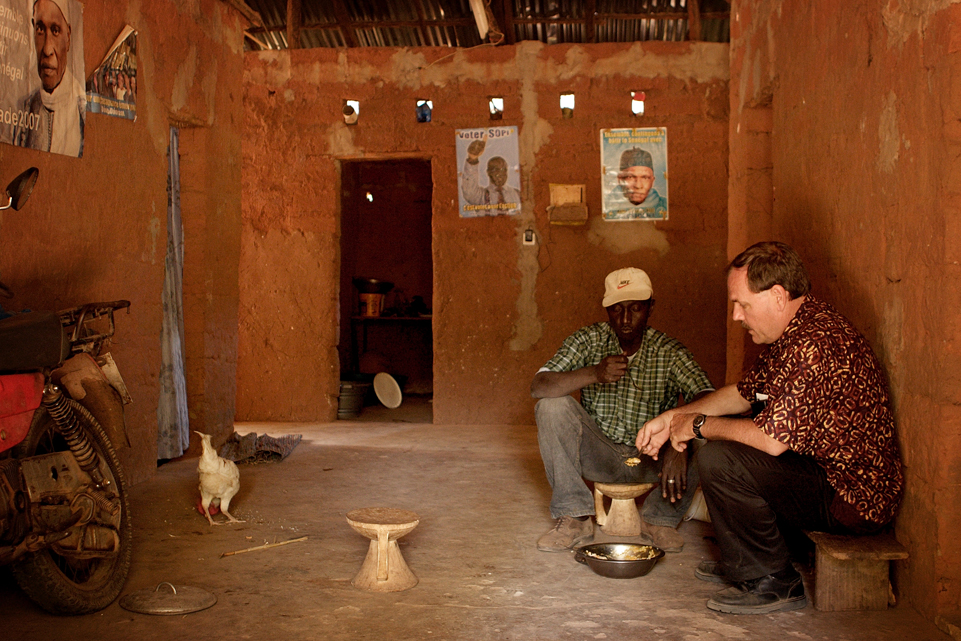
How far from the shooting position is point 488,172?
771 cm

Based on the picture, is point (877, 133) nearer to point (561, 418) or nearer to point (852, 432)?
point (852, 432)

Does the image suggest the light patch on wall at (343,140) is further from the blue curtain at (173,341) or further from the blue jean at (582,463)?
the blue jean at (582,463)

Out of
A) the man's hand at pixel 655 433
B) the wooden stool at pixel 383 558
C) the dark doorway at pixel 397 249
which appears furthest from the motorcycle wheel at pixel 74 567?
the dark doorway at pixel 397 249

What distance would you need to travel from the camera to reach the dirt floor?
2793mm

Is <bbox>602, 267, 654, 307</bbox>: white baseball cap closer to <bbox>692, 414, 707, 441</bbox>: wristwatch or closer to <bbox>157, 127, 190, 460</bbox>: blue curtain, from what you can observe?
<bbox>692, 414, 707, 441</bbox>: wristwatch

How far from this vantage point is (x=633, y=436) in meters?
3.97

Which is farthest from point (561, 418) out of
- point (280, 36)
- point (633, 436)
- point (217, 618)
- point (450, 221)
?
point (280, 36)

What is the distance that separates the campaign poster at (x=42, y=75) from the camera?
12.4 ft

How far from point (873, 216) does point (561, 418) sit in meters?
1.54

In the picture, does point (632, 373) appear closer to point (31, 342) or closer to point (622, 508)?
point (622, 508)

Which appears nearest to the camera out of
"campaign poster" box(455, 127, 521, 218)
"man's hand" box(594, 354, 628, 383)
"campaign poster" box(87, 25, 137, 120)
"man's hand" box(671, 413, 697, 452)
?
"man's hand" box(671, 413, 697, 452)

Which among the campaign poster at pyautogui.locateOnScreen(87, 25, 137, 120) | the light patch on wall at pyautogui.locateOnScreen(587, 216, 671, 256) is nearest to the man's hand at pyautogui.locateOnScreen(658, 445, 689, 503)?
the campaign poster at pyautogui.locateOnScreen(87, 25, 137, 120)

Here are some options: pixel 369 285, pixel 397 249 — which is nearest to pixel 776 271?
pixel 369 285

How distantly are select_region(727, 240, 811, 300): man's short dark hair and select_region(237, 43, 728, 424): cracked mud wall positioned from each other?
14.7ft
